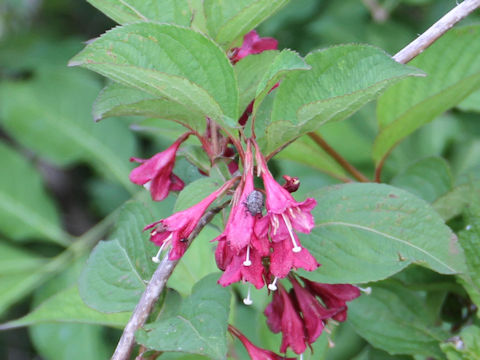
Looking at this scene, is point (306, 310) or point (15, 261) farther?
point (15, 261)

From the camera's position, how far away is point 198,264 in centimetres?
152

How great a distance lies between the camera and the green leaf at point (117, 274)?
1086 mm

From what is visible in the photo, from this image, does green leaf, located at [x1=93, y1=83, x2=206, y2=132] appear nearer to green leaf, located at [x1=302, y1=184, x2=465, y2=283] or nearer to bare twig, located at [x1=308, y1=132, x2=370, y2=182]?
A: green leaf, located at [x1=302, y1=184, x2=465, y2=283]

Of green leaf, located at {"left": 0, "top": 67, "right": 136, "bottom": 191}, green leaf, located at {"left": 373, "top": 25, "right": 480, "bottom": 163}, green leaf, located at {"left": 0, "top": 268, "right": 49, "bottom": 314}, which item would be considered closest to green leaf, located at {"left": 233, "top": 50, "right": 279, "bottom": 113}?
green leaf, located at {"left": 373, "top": 25, "right": 480, "bottom": 163}

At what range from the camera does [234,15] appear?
98cm

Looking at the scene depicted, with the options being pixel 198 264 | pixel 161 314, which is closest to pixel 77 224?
pixel 198 264

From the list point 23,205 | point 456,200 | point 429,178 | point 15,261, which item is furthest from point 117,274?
point 23,205

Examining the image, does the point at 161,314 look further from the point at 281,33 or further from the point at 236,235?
the point at 281,33

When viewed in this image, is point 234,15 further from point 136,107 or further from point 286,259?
point 286,259

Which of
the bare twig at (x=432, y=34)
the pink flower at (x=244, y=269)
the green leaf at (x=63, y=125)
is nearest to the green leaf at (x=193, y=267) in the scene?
the pink flower at (x=244, y=269)

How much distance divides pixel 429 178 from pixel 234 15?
738 millimetres

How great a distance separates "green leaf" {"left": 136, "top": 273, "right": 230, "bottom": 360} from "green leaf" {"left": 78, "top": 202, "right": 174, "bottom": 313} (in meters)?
0.16

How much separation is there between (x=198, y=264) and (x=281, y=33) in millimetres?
1461

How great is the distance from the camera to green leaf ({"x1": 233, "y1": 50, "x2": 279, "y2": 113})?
1013mm
